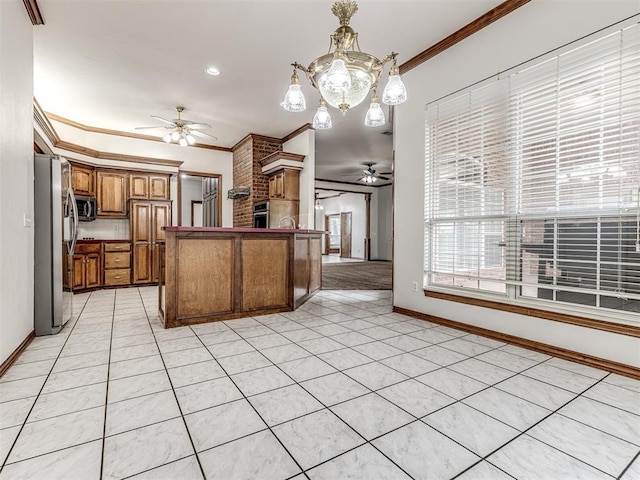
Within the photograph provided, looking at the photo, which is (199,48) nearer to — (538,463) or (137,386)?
(137,386)

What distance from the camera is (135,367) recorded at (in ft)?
7.30

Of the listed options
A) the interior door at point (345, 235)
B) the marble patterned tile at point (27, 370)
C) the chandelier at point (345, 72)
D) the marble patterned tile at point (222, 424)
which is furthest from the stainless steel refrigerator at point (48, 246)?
the interior door at point (345, 235)

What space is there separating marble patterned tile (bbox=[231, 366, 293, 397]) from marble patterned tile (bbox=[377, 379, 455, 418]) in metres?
0.63

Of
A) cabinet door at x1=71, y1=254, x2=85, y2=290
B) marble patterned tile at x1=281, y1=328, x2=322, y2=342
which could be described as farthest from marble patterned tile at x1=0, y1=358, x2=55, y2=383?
cabinet door at x1=71, y1=254, x2=85, y2=290

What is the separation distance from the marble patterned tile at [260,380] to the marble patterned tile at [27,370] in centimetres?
135

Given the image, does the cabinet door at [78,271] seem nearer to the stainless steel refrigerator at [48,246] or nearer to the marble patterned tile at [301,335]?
the stainless steel refrigerator at [48,246]

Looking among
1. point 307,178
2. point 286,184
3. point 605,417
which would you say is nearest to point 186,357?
point 605,417

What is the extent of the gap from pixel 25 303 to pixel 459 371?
11.5 feet

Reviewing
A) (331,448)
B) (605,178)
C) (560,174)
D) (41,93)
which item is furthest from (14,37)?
(605,178)

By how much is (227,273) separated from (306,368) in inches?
65.4

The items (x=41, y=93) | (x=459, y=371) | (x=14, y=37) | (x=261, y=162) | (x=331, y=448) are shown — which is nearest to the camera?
(x=331, y=448)

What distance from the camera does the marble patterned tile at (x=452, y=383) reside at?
6.17ft

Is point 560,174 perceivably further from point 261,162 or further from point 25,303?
point 261,162

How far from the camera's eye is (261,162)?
652 centimetres
